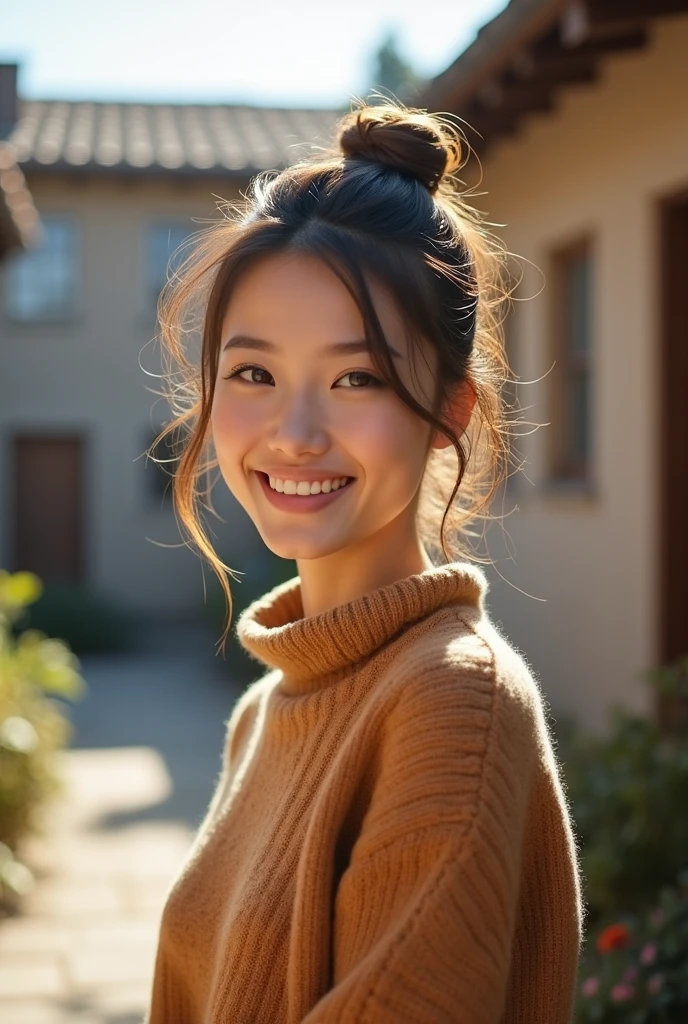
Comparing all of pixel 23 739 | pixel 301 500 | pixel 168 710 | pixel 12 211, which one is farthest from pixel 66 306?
pixel 301 500

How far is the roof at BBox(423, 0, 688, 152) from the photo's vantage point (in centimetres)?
560

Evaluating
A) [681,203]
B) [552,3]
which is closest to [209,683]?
[681,203]

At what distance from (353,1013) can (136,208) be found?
18205 millimetres

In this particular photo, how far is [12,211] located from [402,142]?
6.11 m

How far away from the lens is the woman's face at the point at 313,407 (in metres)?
1.49

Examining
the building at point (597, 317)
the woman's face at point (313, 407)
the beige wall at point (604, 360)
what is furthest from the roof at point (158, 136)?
the woman's face at point (313, 407)

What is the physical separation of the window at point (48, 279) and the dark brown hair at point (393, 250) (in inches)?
684

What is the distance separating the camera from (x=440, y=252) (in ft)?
5.18

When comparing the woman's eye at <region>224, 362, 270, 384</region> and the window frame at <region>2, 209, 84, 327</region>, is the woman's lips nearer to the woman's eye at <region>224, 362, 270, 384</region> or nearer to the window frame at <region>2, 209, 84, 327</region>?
the woman's eye at <region>224, 362, 270, 384</region>

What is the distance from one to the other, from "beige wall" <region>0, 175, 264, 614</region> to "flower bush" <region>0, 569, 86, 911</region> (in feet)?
38.6

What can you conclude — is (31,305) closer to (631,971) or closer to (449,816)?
(631,971)

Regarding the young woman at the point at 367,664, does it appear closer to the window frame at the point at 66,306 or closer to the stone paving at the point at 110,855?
the stone paving at the point at 110,855

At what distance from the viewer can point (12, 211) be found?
24.0 feet

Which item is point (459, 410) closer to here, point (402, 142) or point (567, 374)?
point (402, 142)
